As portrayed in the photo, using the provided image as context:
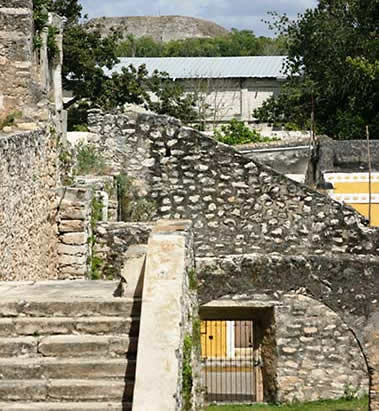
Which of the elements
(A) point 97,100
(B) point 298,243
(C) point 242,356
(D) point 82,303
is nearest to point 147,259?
(D) point 82,303

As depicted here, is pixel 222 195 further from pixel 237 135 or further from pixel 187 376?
pixel 237 135

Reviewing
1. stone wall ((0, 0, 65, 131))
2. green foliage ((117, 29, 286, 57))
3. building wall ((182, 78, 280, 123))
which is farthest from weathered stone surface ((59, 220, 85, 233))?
green foliage ((117, 29, 286, 57))

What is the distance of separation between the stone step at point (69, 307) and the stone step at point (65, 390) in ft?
2.35

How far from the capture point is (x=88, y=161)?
15219mm

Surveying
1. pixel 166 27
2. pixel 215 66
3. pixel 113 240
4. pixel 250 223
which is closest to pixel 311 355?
pixel 250 223

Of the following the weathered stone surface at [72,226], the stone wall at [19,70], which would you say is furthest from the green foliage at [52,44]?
the weathered stone surface at [72,226]

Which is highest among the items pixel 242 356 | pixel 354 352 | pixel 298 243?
pixel 298 243

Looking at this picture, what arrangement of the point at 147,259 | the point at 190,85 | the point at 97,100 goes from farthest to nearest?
the point at 190,85
the point at 97,100
the point at 147,259

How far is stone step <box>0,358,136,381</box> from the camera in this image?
6.72 metres

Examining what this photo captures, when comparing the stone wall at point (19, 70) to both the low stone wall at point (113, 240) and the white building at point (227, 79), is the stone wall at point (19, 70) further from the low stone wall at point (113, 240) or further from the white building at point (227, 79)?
the white building at point (227, 79)

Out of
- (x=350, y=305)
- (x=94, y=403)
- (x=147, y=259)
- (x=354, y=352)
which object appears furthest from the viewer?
(x=354, y=352)

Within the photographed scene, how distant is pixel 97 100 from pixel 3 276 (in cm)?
3291

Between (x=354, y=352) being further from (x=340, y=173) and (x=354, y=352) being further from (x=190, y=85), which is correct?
(x=190, y=85)

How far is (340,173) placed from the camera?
21234 millimetres
